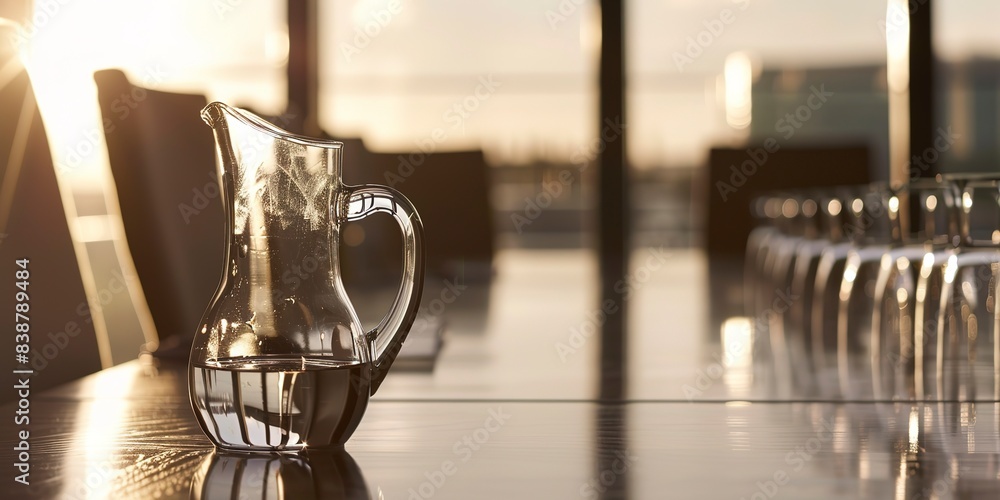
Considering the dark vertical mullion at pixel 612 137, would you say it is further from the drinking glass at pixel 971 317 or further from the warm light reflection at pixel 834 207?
the drinking glass at pixel 971 317

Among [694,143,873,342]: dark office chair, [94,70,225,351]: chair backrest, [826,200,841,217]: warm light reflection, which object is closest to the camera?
[94,70,225,351]: chair backrest

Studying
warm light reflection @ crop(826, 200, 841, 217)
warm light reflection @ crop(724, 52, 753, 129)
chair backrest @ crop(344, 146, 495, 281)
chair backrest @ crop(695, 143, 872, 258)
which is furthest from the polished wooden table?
warm light reflection @ crop(724, 52, 753, 129)

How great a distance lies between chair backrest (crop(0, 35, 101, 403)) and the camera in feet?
2.65

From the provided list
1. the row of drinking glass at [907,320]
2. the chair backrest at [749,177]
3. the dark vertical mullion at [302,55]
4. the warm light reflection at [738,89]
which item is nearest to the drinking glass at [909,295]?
the row of drinking glass at [907,320]

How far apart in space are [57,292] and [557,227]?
5.44 metres

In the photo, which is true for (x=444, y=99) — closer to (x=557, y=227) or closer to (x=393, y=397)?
(x=557, y=227)

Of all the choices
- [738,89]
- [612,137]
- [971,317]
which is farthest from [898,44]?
[971,317]

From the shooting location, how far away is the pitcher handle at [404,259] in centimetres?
47

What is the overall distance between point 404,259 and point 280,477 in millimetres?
113

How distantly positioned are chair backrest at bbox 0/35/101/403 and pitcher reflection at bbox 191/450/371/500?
0.41 m

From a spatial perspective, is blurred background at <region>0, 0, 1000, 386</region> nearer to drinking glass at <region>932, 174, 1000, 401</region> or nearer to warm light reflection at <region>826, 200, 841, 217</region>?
warm light reflection at <region>826, 200, 841, 217</region>

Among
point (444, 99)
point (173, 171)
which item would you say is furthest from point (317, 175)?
point (444, 99)

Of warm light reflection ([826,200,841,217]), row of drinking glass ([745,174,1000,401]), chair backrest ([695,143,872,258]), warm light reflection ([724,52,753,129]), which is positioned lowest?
row of drinking glass ([745,174,1000,401])

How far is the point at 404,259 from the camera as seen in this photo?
481 mm
